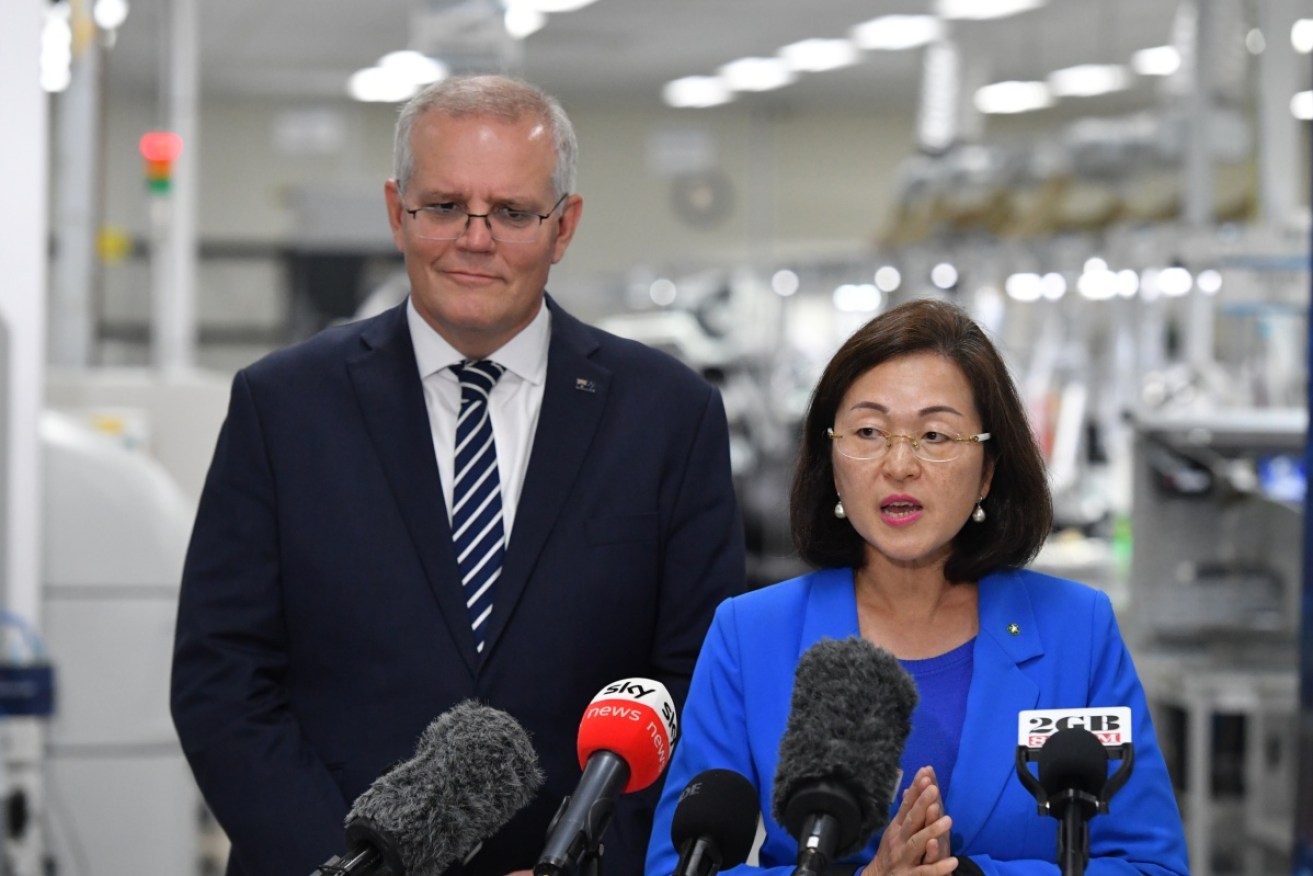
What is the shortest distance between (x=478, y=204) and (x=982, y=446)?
601mm

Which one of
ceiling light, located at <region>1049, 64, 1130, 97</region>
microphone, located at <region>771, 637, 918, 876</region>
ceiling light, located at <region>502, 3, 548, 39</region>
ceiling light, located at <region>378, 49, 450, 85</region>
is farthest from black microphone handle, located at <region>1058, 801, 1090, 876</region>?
ceiling light, located at <region>1049, 64, 1130, 97</region>

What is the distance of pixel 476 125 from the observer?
201 centimetres

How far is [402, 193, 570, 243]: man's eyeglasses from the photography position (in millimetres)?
2004

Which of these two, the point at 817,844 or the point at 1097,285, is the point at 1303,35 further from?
the point at 817,844

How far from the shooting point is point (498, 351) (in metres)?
2.16

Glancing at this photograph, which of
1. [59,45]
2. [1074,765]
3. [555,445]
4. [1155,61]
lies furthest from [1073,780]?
[1155,61]

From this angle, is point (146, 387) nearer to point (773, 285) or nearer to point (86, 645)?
point (86, 645)

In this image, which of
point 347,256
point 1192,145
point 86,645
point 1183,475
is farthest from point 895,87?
point 86,645

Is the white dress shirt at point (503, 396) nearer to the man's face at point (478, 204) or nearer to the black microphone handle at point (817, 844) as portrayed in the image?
the man's face at point (478, 204)

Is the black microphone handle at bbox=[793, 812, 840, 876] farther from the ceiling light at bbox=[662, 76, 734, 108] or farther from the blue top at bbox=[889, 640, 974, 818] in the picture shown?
the ceiling light at bbox=[662, 76, 734, 108]

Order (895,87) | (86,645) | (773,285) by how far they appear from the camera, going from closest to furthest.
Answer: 1. (86,645)
2. (773,285)
3. (895,87)

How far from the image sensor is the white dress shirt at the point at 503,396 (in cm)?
216

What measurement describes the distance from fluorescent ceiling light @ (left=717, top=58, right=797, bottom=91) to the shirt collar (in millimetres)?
12870

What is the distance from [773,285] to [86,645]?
25.4 ft
